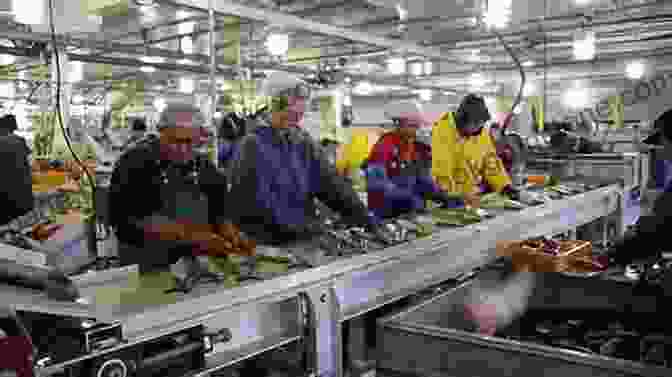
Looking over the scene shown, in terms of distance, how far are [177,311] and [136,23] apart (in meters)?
6.38

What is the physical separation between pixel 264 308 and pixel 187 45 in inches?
285

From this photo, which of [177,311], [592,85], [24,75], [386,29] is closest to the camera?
[177,311]

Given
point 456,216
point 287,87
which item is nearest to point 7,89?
point 287,87

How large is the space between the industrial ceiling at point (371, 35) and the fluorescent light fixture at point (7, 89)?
5.00ft


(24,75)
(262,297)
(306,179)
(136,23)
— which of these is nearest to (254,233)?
(306,179)

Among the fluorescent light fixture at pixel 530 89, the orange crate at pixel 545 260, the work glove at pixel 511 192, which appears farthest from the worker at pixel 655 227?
the fluorescent light fixture at pixel 530 89

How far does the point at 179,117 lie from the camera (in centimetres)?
240

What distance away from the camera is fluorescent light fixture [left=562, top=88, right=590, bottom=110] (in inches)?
554

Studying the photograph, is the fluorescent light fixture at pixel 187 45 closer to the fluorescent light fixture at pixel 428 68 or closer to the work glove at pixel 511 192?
the fluorescent light fixture at pixel 428 68

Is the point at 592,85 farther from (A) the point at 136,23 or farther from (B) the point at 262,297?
(B) the point at 262,297

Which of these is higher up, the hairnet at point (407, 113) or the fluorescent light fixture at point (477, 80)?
the fluorescent light fixture at point (477, 80)

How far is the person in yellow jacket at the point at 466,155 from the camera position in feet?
11.6

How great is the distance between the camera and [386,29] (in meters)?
7.77

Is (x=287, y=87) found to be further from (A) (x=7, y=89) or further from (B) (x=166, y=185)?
(A) (x=7, y=89)
